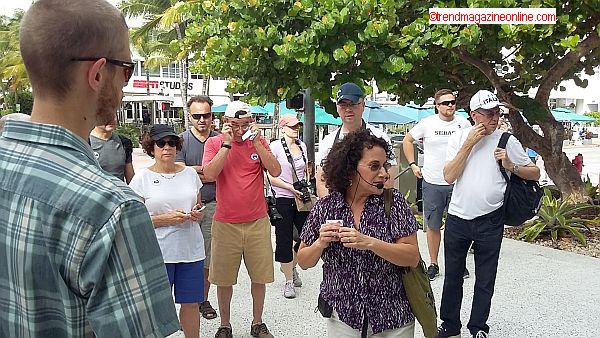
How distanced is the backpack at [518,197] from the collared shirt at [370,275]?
1.50 m

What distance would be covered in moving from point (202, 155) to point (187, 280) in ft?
4.59

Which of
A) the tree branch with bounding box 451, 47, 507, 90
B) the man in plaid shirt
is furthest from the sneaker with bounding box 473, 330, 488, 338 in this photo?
the tree branch with bounding box 451, 47, 507, 90

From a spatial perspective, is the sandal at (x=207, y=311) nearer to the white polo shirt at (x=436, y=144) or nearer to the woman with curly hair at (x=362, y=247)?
the woman with curly hair at (x=362, y=247)

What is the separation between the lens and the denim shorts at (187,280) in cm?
359

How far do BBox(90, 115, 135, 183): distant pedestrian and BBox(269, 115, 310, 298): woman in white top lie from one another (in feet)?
4.20

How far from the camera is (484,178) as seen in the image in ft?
12.9

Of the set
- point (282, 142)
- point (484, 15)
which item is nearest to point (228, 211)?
point (282, 142)

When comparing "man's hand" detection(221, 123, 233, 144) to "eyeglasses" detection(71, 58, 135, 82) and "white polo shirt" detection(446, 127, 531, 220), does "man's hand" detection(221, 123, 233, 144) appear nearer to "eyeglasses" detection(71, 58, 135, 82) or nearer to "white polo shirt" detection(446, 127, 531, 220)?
"white polo shirt" detection(446, 127, 531, 220)

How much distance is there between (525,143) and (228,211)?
6329 mm

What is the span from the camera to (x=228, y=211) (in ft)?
13.9

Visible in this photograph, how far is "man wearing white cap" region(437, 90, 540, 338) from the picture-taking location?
388 cm

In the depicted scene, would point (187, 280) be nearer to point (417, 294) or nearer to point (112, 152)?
point (112, 152)

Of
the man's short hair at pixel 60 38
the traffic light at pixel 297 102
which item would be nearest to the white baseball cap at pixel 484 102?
the man's short hair at pixel 60 38

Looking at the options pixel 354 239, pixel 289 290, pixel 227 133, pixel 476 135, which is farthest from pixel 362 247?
pixel 289 290
